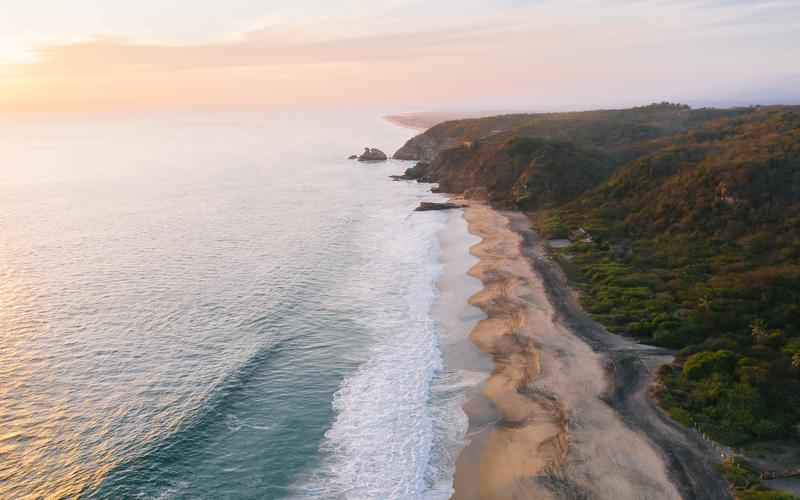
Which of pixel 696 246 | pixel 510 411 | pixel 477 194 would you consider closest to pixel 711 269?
pixel 696 246

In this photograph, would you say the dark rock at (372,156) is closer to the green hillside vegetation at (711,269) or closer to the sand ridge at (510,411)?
the green hillside vegetation at (711,269)

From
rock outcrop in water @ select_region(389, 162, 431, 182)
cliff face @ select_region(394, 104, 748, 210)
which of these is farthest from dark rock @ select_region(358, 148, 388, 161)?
rock outcrop in water @ select_region(389, 162, 431, 182)

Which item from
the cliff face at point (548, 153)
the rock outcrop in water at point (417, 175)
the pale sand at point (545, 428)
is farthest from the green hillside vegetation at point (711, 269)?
the rock outcrop in water at point (417, 175)

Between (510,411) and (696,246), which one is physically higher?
(696,246)

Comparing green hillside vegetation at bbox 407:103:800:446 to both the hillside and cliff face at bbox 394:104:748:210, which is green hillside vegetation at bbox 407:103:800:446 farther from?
cliff face at bbox 394:104:748:210

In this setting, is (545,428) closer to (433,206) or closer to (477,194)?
(433,206)

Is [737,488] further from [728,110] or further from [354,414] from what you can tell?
[728,110]

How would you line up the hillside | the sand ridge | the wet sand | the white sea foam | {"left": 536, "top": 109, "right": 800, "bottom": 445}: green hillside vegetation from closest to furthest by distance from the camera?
the wet sand < the white sea foam < the sand ridge < {"left": 536, "top": 109, "right": 800, "bottom": 445}: green hillside vegetation < the hillside
